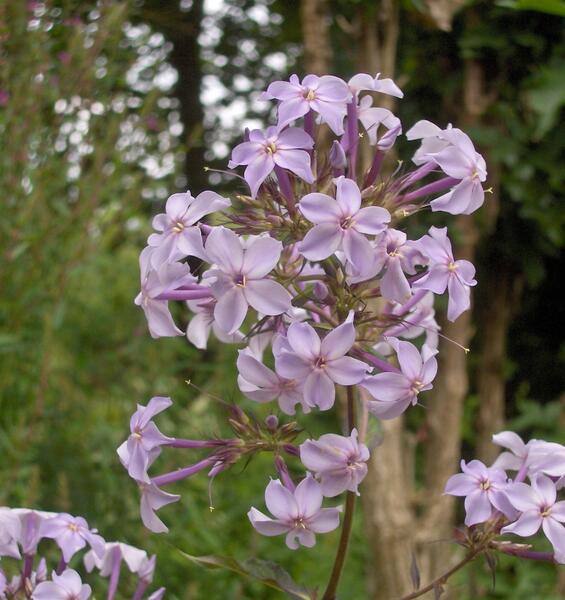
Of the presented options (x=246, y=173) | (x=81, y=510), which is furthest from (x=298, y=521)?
(x=81, y=510)

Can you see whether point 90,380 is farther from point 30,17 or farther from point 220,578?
point 30,17

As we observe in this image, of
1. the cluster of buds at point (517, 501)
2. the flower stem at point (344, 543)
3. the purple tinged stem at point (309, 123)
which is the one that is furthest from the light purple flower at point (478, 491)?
the purple tinged stem at point (309, 123)

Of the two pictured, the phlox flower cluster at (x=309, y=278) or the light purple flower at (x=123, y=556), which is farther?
the light purple flower at (x=123, y=556)

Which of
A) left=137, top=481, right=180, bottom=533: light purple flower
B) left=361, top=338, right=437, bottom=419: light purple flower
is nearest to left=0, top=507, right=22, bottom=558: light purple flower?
left=137, top=481, right=180, bottom=533: light purple flower

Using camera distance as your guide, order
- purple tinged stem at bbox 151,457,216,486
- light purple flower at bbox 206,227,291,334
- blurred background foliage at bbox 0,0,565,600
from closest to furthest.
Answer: light purple flower at bbox 206,227,291,334, purple tinged stem at bbox 151,457,216,486, blurred background foliage at bbox 0,0,565,600

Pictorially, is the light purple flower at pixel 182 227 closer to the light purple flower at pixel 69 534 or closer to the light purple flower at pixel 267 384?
the light purple flower at pixel 267 384

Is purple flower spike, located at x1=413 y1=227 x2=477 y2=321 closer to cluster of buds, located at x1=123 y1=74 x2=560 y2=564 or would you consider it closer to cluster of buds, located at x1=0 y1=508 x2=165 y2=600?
cluster of buds, located at x1=123 y1=74 x2=560 y2=564

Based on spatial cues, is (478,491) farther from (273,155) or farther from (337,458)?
(273,155)

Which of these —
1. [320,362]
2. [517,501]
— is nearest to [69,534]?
[320,362]
